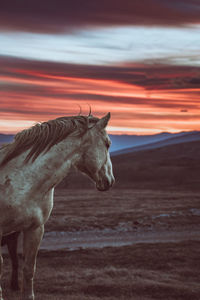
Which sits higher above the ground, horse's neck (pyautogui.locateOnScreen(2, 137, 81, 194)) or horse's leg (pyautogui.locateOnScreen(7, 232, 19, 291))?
horse's neck (pyautogui.locateOnScreen(2, 137, 81, 194))

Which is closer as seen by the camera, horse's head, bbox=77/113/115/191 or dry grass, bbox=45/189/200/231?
horse's head, bbox=77/113/115/191

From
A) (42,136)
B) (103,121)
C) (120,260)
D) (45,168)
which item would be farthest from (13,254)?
(120,260)

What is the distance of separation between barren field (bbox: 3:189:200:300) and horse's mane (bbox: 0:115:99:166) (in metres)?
4.09

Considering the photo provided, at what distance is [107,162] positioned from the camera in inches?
230

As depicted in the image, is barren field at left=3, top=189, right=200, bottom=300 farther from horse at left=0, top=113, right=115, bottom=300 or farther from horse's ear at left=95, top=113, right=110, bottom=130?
horse's ear at left=95, top=113, right=110, bottom=130

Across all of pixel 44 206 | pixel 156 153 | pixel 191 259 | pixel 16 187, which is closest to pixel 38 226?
pixel 44 206

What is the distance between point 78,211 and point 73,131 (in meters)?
26.0

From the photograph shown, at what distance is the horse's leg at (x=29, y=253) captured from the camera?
5520 mm

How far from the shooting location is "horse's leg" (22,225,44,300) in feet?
18.1

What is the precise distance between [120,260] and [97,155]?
9.60 metres

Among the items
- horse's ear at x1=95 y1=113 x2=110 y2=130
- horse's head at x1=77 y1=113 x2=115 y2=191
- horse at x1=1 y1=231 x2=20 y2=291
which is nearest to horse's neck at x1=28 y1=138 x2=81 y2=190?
horse's head at x1=77 y1=113 x2=115 y2=191

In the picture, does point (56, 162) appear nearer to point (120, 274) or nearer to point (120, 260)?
point (120, 274)

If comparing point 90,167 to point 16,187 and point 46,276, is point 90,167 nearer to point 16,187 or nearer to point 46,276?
point 16,187

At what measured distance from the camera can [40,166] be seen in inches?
215
